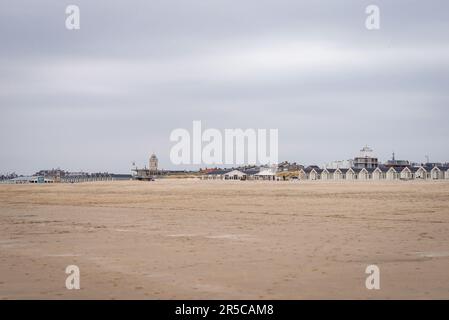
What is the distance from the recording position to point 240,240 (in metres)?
16.1

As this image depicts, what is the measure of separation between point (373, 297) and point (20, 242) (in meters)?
10.9
